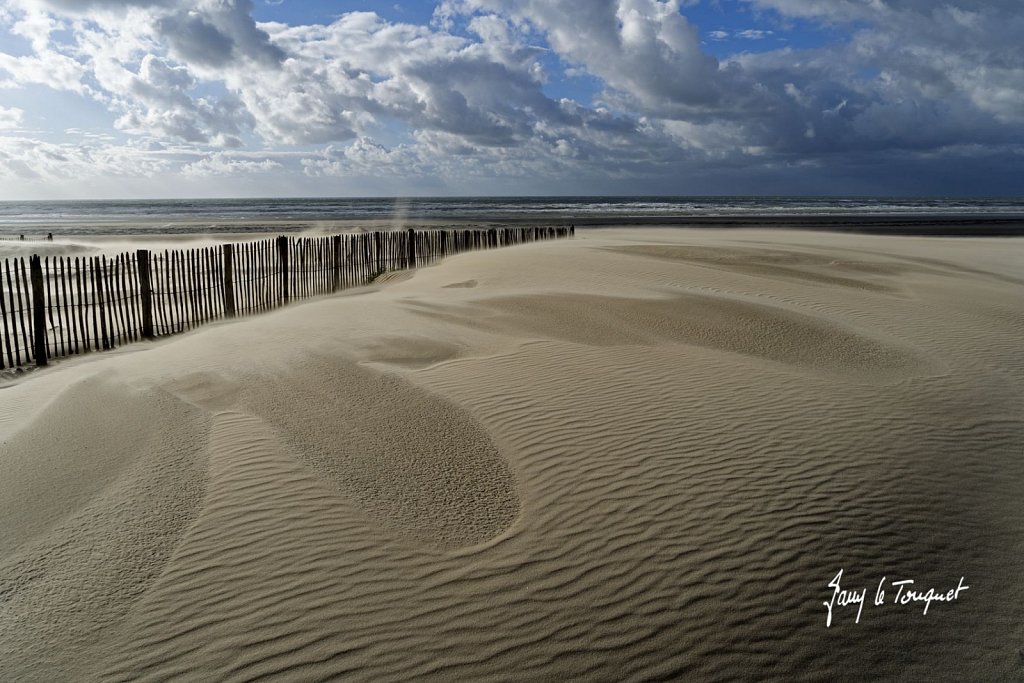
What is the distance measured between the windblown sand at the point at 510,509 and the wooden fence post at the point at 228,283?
127 inches

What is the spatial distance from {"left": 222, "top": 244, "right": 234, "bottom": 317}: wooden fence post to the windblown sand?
3.24m

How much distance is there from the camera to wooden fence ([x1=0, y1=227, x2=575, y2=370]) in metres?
10.0

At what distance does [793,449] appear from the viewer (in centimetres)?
595

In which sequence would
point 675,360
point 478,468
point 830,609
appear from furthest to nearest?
point 675,360, point 478,468, point 830,609

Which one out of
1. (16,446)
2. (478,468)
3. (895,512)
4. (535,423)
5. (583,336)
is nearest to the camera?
(895,512)

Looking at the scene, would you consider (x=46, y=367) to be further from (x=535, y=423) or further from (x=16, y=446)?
(x=535, y=423)

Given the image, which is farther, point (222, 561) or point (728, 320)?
point (728, 320)

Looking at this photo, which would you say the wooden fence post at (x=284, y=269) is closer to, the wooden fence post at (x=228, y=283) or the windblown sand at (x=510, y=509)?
the wooden fence post at (x=228, y=283)

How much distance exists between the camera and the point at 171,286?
569 inches

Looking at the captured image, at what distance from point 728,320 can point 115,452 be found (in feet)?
29.7

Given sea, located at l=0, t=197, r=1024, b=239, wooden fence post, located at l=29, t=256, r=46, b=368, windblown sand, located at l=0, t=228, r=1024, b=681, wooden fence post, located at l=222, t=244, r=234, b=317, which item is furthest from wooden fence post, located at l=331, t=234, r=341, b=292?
sea, located at l=0, t=197, r=1024, b=239

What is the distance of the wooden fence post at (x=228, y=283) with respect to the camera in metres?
12.7

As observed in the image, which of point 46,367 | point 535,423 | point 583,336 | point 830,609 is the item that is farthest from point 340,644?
point 46,367
